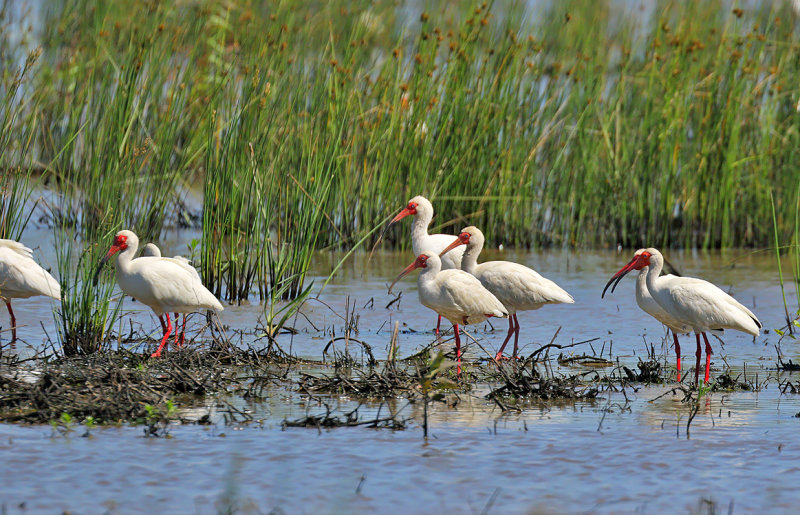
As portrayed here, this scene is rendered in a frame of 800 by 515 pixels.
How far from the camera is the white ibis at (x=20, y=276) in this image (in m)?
7.55

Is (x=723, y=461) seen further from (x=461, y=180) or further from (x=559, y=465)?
(x=461, y=180)

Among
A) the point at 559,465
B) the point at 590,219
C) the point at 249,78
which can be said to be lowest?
the point at 559,465

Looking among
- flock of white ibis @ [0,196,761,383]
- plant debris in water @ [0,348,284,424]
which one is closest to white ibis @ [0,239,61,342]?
flock of white ibis @ [0,196,761,383]

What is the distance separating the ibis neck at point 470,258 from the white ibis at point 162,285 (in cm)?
188

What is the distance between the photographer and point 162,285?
7.32 metres

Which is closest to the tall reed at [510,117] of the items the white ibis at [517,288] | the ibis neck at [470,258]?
the ibis neck at [470,258]

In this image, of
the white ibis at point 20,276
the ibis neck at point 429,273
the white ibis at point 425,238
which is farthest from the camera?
the white ibis at point 425,238

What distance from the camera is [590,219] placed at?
13.1 metres

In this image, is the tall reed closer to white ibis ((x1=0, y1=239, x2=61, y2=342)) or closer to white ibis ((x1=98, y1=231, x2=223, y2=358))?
white ibis ((x1=0, y1=239, x2=61, y2=342))

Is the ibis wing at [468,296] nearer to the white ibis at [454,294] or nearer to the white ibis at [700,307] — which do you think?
the white ibis at [454,294]

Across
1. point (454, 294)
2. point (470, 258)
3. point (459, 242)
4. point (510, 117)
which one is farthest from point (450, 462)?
point (510, 117)

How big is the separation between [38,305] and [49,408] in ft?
12.7

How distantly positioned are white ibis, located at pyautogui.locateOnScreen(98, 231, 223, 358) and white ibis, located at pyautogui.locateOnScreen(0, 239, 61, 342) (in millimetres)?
511

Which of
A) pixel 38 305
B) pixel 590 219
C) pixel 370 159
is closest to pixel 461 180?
pixel 370 159
